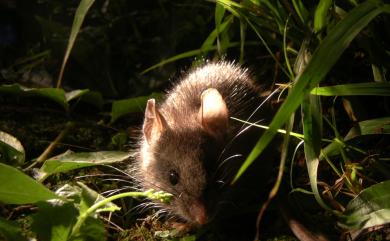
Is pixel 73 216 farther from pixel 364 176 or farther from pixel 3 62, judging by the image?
pixel 3 62

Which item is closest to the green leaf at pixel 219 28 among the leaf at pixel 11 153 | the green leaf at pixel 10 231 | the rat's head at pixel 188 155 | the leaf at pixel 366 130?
the rat's head at pixel 188 155

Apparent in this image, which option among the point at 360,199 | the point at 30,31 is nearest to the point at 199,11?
the point at 30,31

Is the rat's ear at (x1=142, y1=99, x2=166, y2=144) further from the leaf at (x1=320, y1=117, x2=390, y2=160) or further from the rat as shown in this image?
the leaf at (x1=320, y1=117, x2=390, y2=160)

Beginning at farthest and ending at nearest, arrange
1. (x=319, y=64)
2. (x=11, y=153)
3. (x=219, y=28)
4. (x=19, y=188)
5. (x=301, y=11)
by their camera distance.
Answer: (x=219, y=28) → (x=11, y=153) → (x=301, y=11) → (x=19, y=188) → (x=319, y=64)

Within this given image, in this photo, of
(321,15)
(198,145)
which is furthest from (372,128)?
(198,145)

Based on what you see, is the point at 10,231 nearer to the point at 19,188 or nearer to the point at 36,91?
the point at 19,188

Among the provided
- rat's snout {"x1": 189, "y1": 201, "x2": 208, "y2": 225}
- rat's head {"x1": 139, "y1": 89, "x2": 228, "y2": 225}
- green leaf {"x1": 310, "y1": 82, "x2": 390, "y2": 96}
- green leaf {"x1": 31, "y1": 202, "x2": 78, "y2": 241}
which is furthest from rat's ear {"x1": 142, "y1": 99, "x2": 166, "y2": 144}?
green leaf {"x1": 310, "y1": 82, "x2": 390, "y2": 96}

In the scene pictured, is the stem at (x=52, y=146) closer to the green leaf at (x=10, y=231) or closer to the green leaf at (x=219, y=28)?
the green leaf at (x=10, y=231)
